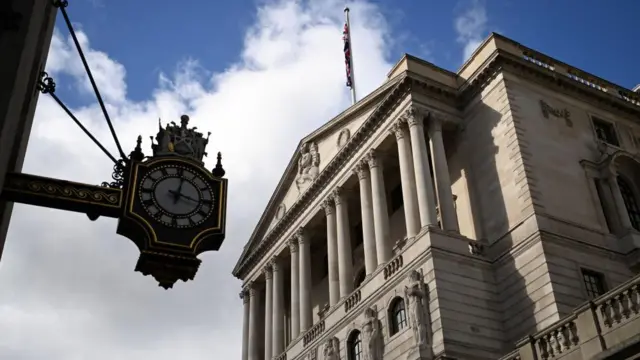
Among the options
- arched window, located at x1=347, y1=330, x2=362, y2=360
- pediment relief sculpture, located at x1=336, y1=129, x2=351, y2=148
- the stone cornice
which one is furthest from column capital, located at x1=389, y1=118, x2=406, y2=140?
arched window, located at x1=347, y1=330, x2=362, y2=360

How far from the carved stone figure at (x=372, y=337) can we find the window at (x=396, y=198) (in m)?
9.86

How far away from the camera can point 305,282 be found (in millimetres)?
43406

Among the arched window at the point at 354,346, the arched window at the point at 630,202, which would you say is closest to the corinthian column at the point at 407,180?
the arched window at the point at 354,346

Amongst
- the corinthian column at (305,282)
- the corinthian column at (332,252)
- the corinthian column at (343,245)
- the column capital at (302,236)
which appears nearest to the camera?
the corinthian column at (343,245)

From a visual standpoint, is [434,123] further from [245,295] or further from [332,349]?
[245,295]

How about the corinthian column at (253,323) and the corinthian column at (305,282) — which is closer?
the corinthian column at (305,282)

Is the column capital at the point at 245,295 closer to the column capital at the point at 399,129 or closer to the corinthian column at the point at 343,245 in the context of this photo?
the corinthian column at the point at 343,245

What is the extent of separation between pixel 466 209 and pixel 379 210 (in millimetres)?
4377

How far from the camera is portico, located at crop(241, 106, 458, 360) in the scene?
35.6 meters

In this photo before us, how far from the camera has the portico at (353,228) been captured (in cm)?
3559

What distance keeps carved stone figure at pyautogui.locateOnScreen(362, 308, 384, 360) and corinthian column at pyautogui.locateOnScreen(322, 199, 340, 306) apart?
5400 mm

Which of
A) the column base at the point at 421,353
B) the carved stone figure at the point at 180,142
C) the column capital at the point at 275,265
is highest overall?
the column capital at the point at 275,265

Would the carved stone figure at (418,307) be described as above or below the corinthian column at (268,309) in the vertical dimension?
below

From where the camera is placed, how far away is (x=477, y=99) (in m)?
38.2
